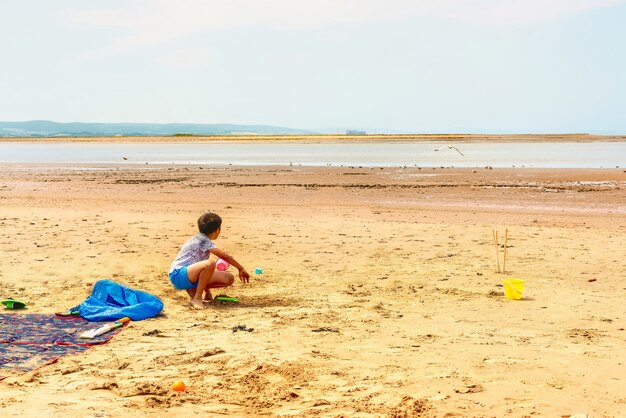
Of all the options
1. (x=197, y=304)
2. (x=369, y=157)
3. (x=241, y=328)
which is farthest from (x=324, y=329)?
(x=369, y=157)

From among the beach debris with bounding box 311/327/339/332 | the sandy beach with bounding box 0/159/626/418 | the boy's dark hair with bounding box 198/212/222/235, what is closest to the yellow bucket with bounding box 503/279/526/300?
the sandy beach with bounding box 0/159/626/418

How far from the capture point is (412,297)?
811cm

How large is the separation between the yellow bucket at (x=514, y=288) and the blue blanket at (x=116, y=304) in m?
3.74

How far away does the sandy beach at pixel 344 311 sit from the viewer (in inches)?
193

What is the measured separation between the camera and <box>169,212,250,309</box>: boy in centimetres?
777

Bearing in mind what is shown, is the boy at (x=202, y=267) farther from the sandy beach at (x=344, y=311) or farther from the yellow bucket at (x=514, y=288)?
the yellow bucket at (x=514, y=288)

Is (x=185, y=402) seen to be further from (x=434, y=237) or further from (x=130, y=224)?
(x=130, y=224)

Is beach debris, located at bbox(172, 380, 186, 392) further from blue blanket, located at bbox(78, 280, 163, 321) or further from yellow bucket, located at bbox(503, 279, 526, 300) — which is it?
yellow bucket, located at bbox(503, 279, 526, 300)

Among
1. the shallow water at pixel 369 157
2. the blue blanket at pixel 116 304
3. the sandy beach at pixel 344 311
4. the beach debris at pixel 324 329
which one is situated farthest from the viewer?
the shallow water at pixel 369 157

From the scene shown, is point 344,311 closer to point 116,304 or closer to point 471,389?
point 116,304

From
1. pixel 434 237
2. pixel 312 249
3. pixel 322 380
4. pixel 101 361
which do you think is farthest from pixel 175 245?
pixel 322 380

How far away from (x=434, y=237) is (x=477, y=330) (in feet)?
18.4

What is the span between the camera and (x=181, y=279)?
7891 mm

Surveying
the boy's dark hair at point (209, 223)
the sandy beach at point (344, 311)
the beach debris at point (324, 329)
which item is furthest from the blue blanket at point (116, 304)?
the beach debris at point (324, 329)
